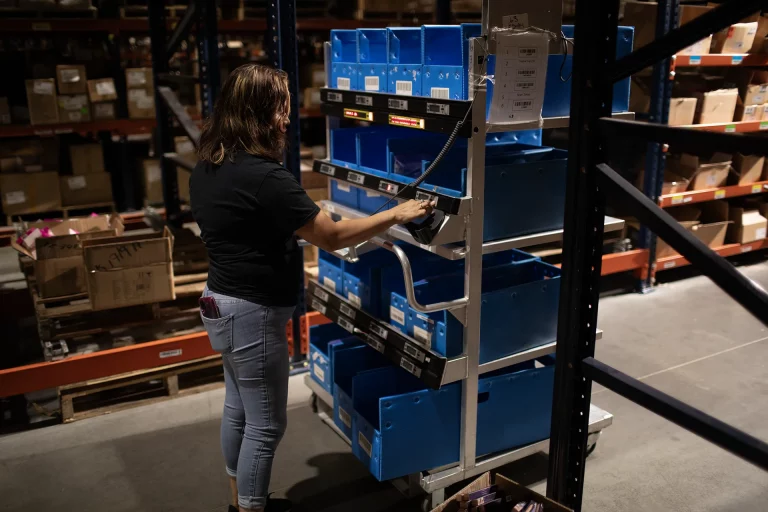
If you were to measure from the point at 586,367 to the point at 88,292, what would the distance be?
302cm

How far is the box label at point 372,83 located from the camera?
3004 mm

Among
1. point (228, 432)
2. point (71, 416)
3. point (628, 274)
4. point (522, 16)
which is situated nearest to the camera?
point (522, 16)

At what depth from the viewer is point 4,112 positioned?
652 cm

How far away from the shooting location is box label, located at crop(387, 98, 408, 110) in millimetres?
2773

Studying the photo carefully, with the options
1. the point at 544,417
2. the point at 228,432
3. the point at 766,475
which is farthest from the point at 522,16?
the point at 766,475

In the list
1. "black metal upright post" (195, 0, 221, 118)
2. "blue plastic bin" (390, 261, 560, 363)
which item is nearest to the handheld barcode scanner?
"blue plastic bin" (390, 261, 560, 363)

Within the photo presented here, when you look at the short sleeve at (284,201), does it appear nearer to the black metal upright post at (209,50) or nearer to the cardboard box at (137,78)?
the black metal upright post at (209,50)

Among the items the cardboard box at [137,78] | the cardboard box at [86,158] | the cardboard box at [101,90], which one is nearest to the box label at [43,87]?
the cardboard box at [101,90]

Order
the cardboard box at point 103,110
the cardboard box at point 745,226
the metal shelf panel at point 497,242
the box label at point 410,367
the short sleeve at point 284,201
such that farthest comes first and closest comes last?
the cardboard box at point 103,110
the cardboard box at point 745,226
the box label at point 410,367
the metal shelf panel at point 497,242
the short sleeve at point 284,201

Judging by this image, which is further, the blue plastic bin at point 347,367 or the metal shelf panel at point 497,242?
the blue plastic bin at point 347,367

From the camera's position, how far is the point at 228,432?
2744 mm

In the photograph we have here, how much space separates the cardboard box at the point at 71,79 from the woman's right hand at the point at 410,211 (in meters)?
5.18

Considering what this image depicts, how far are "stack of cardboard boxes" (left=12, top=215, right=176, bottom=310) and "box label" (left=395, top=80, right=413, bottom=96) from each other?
1830 millimetres

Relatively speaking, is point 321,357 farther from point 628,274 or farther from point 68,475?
point 628,274
